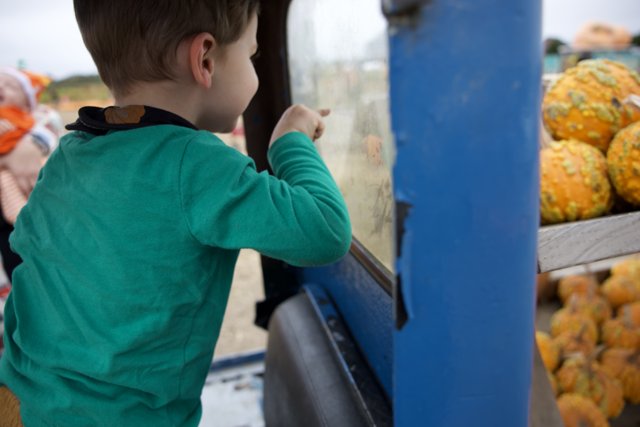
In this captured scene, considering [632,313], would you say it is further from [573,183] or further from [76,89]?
[76,89]

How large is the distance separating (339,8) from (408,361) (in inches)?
38.1

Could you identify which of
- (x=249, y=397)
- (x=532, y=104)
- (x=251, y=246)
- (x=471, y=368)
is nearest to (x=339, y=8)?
(x=251, y=246)

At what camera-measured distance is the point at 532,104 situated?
493 millimetres

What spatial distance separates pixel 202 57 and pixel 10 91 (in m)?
2.86

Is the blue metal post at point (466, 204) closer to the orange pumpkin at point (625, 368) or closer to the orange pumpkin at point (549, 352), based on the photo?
the orange pumpkin at point (549, 352)

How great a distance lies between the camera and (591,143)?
3.34 feet

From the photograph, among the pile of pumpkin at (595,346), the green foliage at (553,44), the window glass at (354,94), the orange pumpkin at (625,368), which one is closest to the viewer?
the window glass at (354,94)

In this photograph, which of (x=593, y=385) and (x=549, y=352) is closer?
(x=593, y=385)

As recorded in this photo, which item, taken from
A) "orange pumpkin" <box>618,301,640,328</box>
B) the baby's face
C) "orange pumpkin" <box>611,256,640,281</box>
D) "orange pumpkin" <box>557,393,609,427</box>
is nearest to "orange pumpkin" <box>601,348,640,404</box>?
"orange pumpkin" <box>618,301,640,328</box>

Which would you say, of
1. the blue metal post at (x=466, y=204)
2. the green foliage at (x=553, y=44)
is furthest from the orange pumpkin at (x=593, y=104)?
the green foliage at (x=553, y=44)

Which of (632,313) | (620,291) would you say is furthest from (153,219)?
(620,291)

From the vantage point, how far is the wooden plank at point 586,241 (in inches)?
29.8

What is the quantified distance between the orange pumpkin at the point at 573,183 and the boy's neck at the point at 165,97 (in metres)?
0.66

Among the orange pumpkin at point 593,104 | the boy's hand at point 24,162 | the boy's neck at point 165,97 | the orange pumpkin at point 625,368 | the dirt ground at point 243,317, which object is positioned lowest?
the dirt ground at point 243,317
